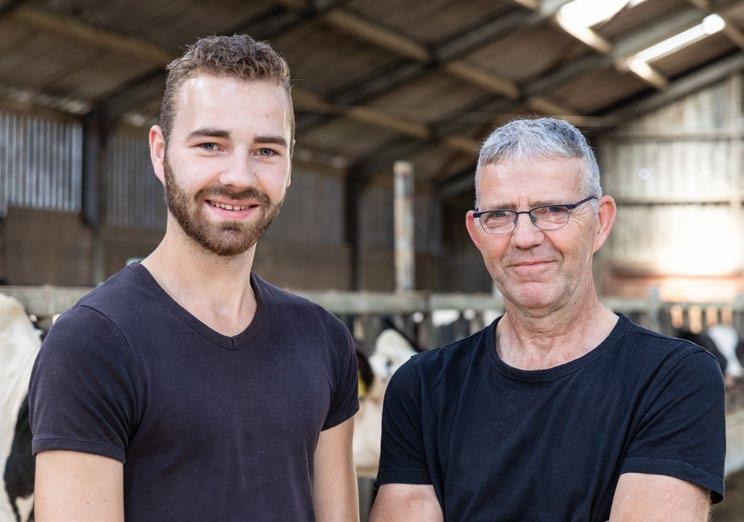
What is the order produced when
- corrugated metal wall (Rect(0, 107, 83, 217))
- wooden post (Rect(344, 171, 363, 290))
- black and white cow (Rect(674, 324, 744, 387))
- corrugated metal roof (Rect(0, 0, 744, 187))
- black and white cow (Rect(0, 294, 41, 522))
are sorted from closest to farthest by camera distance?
1. black and white cow (Rect(0, 294, 41, 522))
2. black and white cow (Rect(674, 324, 744, 387))
3. corrugated metal roof (Rect(0, 0, 744, 187))
4. corrugated metal wall (Rect(0, 107, 83, 217))
5. wooden post (Rect(344, 171, 363, 290))

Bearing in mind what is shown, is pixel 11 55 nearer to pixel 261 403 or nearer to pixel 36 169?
pixel 36 169

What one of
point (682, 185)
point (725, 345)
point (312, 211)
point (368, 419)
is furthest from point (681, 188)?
point (368, 419)

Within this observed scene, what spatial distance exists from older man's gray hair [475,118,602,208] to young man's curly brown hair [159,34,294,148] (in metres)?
0.43

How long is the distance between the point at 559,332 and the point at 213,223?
27.2 inches

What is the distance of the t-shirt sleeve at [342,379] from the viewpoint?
6.85 ft

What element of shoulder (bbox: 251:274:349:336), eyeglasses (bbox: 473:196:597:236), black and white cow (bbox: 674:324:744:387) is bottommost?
black and white cow (bbox: 674:324:744:387)

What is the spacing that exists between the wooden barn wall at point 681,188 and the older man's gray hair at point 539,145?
2093cm

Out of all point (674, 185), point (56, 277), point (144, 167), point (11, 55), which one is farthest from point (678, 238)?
point (11, 55)

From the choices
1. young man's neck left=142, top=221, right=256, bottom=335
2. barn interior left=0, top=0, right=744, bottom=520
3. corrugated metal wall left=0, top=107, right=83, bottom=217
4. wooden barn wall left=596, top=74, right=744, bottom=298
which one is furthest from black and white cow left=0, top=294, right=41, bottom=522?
wooden barn wall left=596, top=74, right=744, bottom=298

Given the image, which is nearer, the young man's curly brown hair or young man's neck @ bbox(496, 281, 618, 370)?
the young man's curly brown hair

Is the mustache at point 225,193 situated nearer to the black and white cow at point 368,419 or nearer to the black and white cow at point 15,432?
the black and white cow at point 15,432

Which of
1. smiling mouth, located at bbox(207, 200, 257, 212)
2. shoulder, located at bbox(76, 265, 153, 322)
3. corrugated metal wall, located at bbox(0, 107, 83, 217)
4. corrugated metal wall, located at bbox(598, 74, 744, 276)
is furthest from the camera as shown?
corrugated metal wall, located at bbox(598, 74, 744, 276)

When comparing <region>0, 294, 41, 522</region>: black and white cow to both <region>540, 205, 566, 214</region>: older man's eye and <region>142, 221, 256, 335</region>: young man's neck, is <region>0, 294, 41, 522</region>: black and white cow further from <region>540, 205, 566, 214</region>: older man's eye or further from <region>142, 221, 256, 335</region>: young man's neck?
<region>540, 205, 566, 214</region>: older man's eye

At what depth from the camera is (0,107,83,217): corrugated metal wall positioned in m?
14.3
